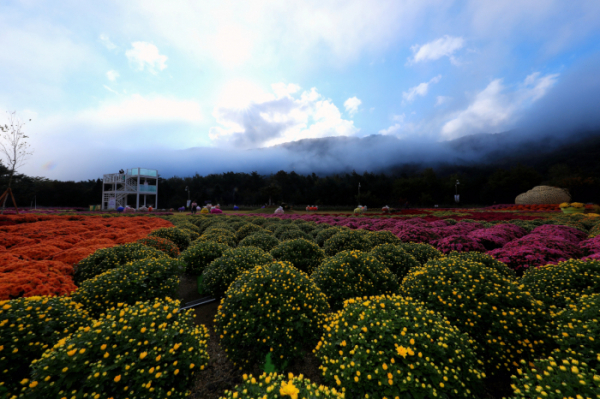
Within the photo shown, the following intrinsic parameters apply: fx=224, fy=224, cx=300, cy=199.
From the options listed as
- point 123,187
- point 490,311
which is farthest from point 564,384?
point 123,187

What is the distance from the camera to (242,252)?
625 centimetres

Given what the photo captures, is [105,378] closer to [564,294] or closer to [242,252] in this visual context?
[242,252]

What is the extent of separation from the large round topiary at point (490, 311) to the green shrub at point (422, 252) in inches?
105

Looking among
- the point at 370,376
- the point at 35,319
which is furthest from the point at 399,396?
the point at 35,319

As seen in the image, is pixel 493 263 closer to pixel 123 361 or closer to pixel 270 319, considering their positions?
pixel 270 319

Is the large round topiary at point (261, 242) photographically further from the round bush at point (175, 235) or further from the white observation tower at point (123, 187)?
the white observation tower at point (123, 187)

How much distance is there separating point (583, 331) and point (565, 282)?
194 centimetres

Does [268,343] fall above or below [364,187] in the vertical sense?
below

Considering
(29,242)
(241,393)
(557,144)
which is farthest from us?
(557,144)

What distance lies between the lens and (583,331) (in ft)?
8.63

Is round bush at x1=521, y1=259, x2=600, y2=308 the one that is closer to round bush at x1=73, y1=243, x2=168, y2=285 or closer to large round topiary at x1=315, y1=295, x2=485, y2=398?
large round topiary at x1=315, y1=295, x2=485, y2=398

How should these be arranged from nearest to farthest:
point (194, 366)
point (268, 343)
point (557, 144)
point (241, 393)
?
point (241, 393)
point (194, 366)
point (268, 343)
point (557, 144)

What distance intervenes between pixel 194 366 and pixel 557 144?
790ft

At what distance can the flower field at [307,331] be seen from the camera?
226cm
